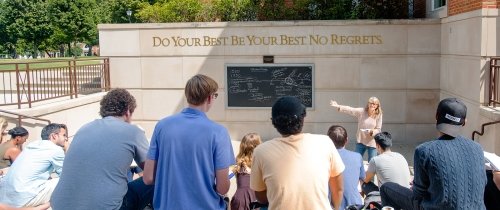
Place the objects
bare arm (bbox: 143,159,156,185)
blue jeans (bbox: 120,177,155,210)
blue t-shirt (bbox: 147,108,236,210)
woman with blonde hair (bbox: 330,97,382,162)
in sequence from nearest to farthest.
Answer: blue t-shirt (bbox: 147,108,236,210), bare arm (bbox: 143,159,156,185), blue jeans (bbox: 120,177,155,210), woman with blonde hair (bbox: 330,97,382,162)

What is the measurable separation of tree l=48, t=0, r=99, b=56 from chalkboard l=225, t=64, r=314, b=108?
40399 millimetres

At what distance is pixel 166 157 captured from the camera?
3.63 meters

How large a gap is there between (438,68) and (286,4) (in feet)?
14.7

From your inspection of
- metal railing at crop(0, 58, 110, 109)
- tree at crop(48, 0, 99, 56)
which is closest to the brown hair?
→ metal railing at crop(0, 58, 110, 109)

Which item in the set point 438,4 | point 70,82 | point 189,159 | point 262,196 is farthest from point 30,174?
point 438,4

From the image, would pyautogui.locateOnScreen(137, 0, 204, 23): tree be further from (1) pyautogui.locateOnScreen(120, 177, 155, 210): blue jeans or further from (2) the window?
(1) pyautogui.locateOnScreen(120, 177, 155, 210): blue jeans

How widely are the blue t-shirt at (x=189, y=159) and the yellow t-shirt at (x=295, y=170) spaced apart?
38 centimetres

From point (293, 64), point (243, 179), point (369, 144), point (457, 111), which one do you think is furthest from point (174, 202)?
point (293, 64)

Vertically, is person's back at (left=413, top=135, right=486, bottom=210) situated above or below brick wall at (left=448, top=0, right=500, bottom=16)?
below

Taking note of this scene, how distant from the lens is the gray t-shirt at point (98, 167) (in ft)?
12.5

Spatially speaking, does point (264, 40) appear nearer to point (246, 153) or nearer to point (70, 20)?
point (246, 153)

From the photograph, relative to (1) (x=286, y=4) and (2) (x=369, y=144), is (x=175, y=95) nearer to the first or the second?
(1) (x=286, y=4)

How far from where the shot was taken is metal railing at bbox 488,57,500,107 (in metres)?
9.16

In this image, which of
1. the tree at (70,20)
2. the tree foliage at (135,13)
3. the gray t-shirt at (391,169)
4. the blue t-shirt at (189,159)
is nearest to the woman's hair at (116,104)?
the blue t-shirt at (189,159)
